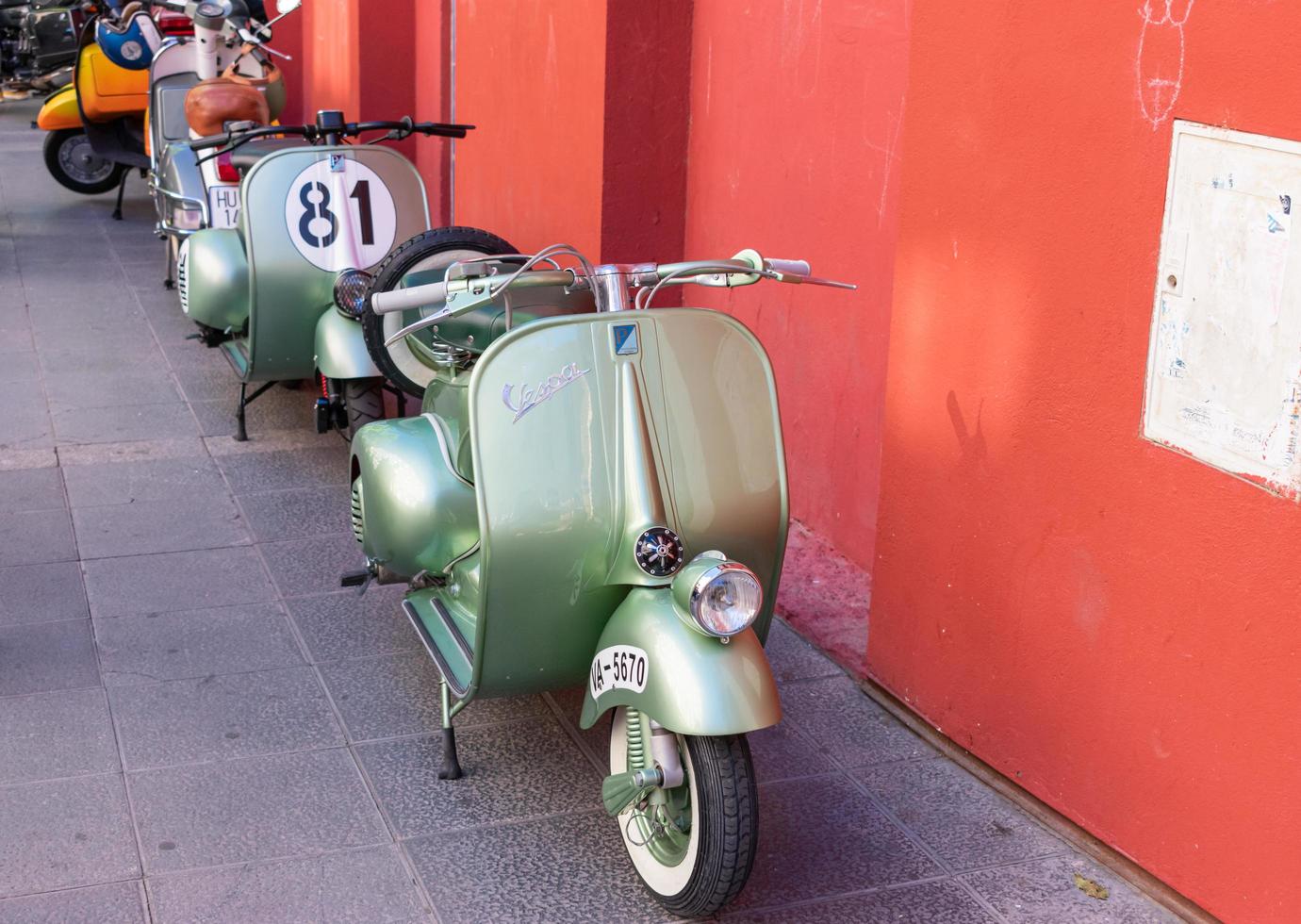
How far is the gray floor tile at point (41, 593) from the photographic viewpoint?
4613 mm

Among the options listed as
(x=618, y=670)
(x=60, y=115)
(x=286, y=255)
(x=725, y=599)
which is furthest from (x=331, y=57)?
(x=725, y=599)

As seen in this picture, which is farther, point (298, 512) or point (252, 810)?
point (298, 512)

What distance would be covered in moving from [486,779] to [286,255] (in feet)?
9.00

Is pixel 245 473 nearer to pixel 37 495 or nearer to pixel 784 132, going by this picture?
pixel 37 495

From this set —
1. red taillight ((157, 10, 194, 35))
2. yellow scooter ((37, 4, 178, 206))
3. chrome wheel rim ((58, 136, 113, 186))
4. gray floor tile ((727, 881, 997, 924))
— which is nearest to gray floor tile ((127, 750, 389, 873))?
gray floor tile ((727, 881, 997, 924))

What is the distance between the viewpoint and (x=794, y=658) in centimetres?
451

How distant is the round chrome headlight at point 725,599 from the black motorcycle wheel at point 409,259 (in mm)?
2192

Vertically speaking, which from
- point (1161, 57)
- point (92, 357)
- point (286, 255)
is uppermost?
point (1161, 57)

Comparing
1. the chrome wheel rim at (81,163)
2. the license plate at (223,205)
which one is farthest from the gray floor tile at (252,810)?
the chrome wheel rim at (81,163)

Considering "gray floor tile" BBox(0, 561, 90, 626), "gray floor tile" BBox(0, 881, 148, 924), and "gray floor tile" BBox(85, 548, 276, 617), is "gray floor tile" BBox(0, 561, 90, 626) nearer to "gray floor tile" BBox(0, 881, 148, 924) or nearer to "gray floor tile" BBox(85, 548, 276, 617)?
"gray floor tile" BBox(85, 548, 276, 617)

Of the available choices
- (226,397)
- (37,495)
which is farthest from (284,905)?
(226,397)

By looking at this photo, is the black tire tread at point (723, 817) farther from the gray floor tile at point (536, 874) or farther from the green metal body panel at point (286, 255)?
the green metal body panel at point (286, 255)

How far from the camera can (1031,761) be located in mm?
3629

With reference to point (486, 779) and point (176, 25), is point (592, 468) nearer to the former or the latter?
point (486, 779)
